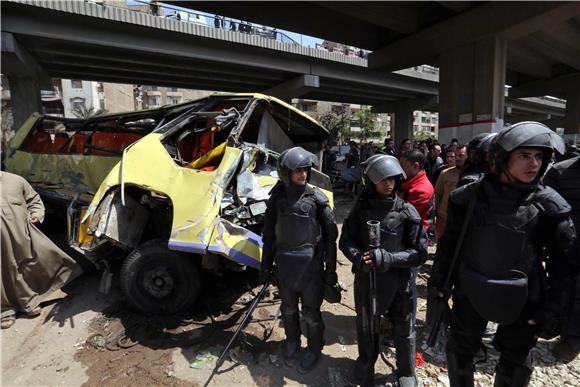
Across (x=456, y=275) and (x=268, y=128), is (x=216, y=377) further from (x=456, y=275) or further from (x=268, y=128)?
(x=268, y=128)

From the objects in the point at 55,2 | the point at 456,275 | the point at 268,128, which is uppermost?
the point at 55,2

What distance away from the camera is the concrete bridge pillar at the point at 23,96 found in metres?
12.1

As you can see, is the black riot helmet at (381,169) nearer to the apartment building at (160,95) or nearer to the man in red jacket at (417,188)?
the man in red jacket at (417,188)

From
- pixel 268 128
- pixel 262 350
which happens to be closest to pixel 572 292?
Answer: pixel 262 350

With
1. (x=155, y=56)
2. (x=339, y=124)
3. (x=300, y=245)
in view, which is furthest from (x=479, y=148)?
(x=339, y=124)

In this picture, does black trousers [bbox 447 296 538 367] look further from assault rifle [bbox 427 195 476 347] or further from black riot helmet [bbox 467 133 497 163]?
black riot helmet [bbox 467 133 497 163]

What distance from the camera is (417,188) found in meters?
2.91

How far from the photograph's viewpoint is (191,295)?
314cm

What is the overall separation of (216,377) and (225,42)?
500 inches

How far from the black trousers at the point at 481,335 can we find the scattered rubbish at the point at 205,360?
1.85m

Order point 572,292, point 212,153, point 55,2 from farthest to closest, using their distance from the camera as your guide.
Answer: point 55,2, point 212,153, point 572,292

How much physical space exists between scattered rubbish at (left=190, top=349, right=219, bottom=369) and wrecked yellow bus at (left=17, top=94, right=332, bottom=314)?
0.57 metres

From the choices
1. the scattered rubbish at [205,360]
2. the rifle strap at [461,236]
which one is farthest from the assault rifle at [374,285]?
the scattered rubbish at [205,360]

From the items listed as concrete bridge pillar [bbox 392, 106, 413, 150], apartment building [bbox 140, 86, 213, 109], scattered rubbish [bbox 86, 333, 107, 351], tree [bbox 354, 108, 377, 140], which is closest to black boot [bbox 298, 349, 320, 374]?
scattered rubbish [bbox 86, 333, 107, 351]
